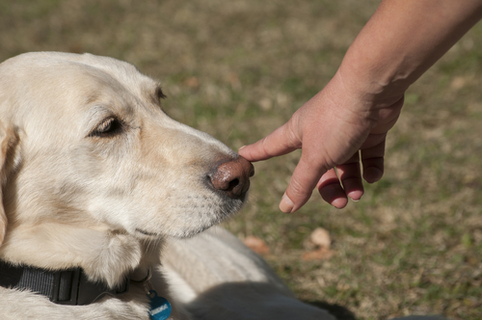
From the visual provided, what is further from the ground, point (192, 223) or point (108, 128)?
point (108, 128)

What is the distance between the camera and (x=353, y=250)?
3.58 metres

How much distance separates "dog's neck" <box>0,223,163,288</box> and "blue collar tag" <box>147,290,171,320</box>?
0.16 m

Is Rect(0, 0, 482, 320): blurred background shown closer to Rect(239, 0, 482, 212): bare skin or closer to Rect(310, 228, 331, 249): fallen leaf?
Rect(310, 228, 331, 249): fallen leaf

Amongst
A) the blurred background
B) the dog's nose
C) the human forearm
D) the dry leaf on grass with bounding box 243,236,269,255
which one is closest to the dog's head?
the dog's nose

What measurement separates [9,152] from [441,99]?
500cm

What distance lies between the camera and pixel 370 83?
1.68 metres

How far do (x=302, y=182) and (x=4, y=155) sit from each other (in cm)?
126

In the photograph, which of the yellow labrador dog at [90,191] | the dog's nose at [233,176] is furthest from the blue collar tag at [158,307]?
the dog's nose at [233,176]

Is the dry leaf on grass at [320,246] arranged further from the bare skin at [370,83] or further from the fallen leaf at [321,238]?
the bare skin at [370,83]

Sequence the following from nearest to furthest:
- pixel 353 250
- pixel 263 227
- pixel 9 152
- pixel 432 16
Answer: pixel 432 16
pixel 9 152
pixel 353 250
pixel 263 227

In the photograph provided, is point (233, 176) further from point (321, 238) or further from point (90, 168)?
point (321, 238)

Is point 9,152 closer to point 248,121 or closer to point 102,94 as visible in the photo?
point 102,94

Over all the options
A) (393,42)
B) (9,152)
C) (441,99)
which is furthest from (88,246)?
(441,99)

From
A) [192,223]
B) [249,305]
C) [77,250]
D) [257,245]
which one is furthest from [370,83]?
[257,245]
